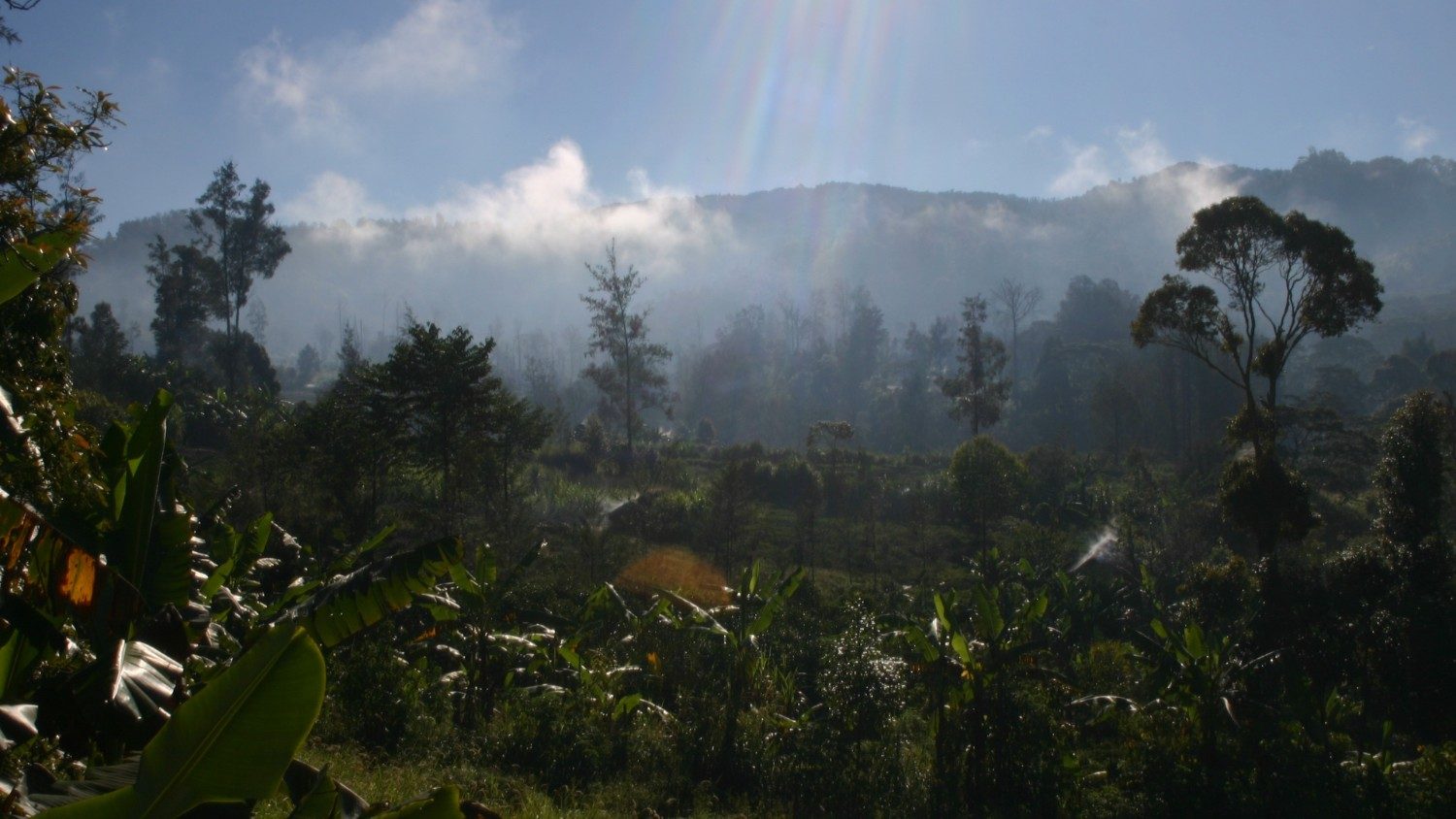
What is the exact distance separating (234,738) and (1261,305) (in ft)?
56.4

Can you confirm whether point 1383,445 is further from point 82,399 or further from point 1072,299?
point 1072,299

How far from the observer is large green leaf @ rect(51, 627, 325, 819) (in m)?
1.67

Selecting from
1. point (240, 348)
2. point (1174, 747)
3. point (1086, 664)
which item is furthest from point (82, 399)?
point (240, 348)

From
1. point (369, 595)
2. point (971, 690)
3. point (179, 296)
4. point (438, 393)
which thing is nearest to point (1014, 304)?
point (179, 296)

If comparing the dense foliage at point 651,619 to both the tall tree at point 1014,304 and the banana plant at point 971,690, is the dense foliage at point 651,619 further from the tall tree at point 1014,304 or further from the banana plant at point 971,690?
the tall tree at point 1014,304

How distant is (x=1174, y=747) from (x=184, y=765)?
944cm

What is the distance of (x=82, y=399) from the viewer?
5852mm

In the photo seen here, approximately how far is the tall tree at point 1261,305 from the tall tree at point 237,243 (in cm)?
3945

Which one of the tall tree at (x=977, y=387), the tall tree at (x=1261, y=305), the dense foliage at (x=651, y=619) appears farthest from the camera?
the tall tree at (x=977, y=387)

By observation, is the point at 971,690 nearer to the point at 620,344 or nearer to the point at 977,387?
the point at 977,387

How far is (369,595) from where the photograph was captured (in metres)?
4.87

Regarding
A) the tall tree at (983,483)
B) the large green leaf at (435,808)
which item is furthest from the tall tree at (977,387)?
the large green leaf at (435,808)

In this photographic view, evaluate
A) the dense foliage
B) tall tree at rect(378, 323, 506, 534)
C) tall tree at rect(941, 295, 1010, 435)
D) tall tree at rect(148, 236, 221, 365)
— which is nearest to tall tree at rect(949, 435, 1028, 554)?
the dense foliage

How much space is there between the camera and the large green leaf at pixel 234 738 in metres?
1.67
